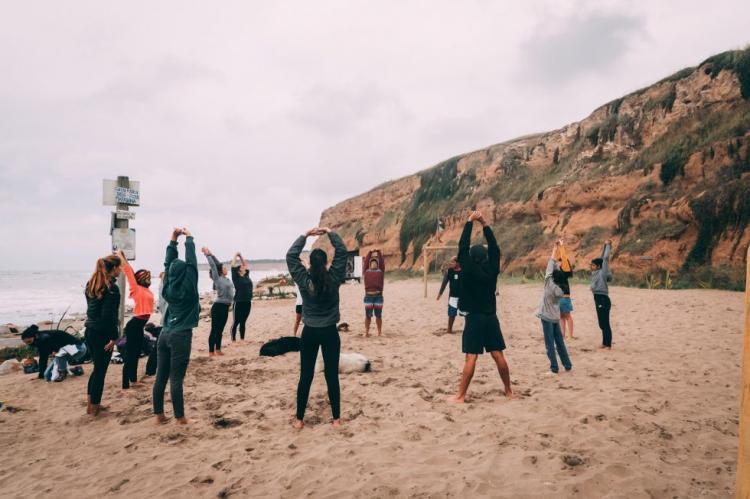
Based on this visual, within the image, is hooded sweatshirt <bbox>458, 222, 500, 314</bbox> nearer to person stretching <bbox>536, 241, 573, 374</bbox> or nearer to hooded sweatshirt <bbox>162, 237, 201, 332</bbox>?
person stretching <bbox>536, 241, 573, 374</bbox>

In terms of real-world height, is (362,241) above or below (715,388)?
above

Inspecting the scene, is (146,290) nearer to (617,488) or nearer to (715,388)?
(617,488)

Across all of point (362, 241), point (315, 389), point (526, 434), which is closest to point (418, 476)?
point (526, 434)

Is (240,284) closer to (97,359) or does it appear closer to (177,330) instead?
(97,359)

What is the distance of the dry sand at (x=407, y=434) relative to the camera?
3279 mm

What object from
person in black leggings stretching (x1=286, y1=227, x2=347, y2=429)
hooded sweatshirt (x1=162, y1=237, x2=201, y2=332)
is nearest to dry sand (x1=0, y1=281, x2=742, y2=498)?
→ person in black leggings stretching (x1=286, y1=227, x2=347, y2=429)

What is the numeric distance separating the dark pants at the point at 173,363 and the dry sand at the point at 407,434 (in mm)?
306

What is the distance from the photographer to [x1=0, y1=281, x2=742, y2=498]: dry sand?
10.8 ft

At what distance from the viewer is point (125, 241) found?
7109 mm

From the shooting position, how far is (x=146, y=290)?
614 centimetres

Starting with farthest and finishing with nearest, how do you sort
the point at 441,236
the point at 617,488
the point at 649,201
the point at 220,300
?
the point at 441,236
the point at 649,201
the point at 220,300
the point at 617,488

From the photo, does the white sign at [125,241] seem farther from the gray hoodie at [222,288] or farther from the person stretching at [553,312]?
the person stretching at [553,312]

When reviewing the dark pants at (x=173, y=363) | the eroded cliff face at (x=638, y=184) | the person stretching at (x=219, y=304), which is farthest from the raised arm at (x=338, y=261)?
the eroded cliff face at (x=638, y=184)

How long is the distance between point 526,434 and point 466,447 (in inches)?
26.3
